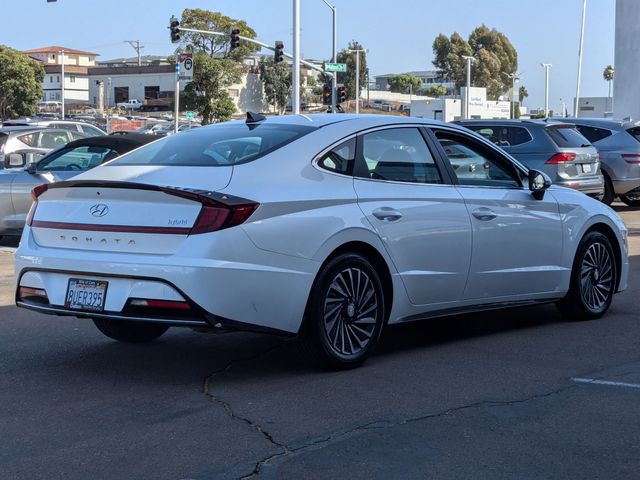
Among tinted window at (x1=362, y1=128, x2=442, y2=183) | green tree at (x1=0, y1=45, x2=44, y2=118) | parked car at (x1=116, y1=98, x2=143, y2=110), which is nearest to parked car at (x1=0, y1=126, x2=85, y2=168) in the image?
tinted window at (x1=362, y1=128, x2=442, y2=183)

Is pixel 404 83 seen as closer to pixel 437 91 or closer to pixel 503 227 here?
pixel 437 91

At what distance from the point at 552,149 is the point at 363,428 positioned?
11.3 meters

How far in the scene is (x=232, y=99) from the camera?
297ft

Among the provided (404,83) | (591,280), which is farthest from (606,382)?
(404,83)

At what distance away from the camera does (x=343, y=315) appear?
620 cm

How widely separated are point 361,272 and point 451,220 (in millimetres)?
941

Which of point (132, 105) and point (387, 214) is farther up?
point (132, 105)

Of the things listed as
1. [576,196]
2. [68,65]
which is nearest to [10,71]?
[68,65]

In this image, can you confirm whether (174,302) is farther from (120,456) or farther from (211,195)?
(120,456)

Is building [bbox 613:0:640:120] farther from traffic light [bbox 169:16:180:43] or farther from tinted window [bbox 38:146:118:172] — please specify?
tinted window [bbox 38:146:118:172]

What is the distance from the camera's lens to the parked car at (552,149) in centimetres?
1553

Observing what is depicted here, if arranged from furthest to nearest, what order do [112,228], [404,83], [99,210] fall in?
1. [404,83]
2. [99,210]
3. [112,228]

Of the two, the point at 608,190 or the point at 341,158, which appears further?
the point at 608,190

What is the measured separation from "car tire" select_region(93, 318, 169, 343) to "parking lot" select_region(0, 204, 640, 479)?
9cm
